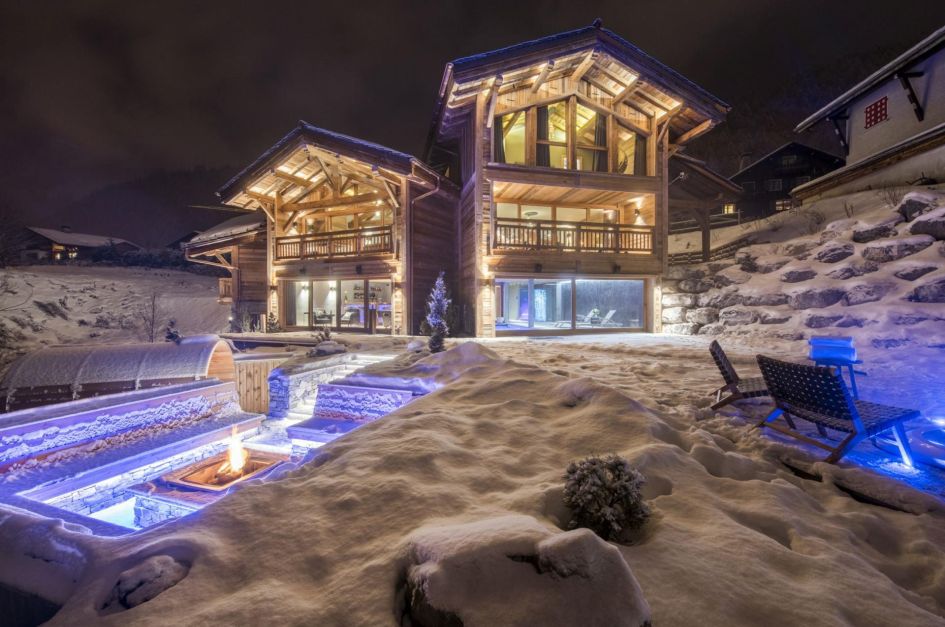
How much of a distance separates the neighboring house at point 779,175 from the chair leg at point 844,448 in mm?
34717

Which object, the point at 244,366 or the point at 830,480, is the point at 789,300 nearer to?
the point at 830,480

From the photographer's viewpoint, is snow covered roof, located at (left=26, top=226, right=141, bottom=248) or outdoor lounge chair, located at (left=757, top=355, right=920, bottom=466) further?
snow covered roof, located at (left=26, top=226, right=141, bottom=248)

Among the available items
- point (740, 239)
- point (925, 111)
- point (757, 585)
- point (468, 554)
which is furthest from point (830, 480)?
point (925, 111)

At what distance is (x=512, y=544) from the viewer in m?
1.82

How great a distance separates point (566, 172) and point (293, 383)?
11.7 meters

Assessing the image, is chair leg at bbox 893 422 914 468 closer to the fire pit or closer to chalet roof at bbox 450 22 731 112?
the fire pit

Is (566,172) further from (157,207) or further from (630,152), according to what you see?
(157,207)

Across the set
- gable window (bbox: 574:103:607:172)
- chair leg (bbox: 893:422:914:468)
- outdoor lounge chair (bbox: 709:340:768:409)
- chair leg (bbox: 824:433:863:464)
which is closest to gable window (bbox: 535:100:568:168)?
gable window (bbox: 574:103:607:172)

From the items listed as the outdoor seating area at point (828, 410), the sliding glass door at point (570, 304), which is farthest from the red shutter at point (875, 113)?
the outdoor seating area at point (828, 410)

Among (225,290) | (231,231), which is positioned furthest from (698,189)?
(225,290)

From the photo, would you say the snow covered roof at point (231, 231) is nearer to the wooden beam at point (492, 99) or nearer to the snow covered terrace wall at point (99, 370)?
the snow covered terrace wall at point (99, 370)

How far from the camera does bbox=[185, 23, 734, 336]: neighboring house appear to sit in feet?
44.4

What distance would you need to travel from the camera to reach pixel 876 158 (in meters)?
15.2

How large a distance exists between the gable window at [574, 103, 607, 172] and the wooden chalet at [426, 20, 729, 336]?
4 centimetres
